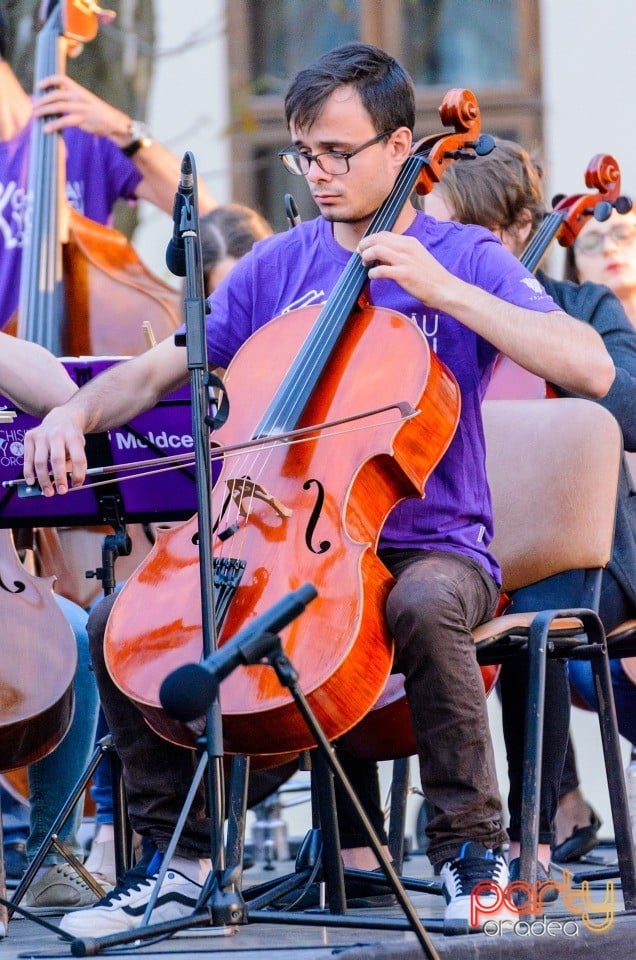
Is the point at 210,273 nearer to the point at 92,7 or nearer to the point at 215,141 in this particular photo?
the point at 92,7

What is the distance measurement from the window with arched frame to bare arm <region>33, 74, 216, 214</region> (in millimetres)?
2361

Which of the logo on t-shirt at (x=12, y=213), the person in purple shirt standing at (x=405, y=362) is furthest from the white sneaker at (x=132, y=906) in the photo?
the logo on t-shirt at (x=12, y=213)

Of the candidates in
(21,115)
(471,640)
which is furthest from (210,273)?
(471,640)

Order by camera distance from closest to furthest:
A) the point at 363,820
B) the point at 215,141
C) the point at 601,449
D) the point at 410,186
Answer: the point at 363,820 → the point at 410,186 → the point at 601,449 → the point at 215,141

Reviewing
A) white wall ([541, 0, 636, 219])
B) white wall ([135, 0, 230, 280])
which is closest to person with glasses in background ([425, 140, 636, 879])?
white wall ([541, 0, 636, 219])

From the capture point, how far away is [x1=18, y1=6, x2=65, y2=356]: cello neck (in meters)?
3.74

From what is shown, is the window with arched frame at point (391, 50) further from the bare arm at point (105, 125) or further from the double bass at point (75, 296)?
the double bass at point (75, 296)

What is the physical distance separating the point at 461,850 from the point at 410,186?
3.53 feet

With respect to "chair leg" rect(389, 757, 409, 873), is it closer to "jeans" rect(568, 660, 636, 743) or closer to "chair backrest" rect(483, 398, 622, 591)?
"jeans" rect(568, 660, 636, 743)

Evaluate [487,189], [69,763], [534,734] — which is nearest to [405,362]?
[534,734]

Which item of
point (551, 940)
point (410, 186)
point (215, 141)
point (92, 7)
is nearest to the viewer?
point (551, 940)

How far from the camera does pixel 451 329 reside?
2691 mm

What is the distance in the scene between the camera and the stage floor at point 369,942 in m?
2.18

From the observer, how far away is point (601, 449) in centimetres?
299
